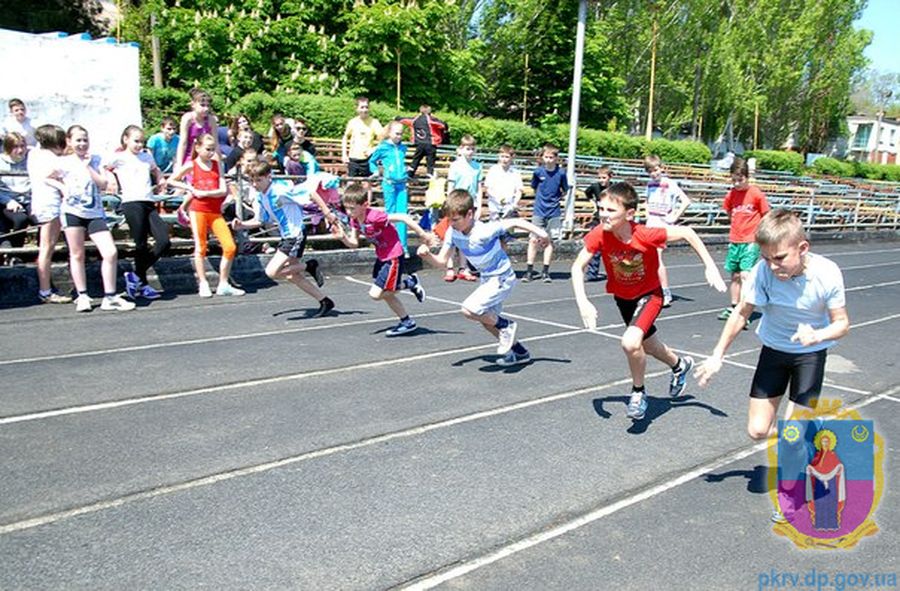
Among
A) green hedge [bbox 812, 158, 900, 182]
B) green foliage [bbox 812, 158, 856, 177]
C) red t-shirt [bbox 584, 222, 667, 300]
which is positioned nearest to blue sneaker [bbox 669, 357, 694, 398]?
red t-shirt [bbox 584, 222, 667, 300]

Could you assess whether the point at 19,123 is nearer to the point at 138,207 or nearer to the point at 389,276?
the point at 138,207

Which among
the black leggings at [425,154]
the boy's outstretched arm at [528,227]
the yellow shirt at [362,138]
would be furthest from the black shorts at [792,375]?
the black leggings at [425,154]

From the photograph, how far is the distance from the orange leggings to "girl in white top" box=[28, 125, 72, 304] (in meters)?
1.74

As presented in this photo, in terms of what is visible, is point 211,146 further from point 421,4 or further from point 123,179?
point 421,4

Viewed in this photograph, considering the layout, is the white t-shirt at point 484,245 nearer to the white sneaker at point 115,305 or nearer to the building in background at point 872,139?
the white sneaker at point 115,305

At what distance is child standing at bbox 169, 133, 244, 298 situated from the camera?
11.2 metres

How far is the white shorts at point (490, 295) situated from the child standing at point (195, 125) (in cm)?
552

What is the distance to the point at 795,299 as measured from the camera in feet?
15.7

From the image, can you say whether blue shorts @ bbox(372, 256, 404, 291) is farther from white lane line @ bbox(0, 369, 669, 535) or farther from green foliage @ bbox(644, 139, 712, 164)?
green foliage @ bbox(644, 139, 712, 164)

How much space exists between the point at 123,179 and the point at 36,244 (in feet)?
4.96

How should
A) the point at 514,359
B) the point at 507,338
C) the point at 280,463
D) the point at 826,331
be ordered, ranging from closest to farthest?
the point at 826,331, the point at 280,463, the point at 507,338, the point at 514,359

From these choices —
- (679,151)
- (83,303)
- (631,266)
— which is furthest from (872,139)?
(631,266)

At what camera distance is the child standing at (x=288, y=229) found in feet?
33.4

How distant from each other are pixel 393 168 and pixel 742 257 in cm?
579
